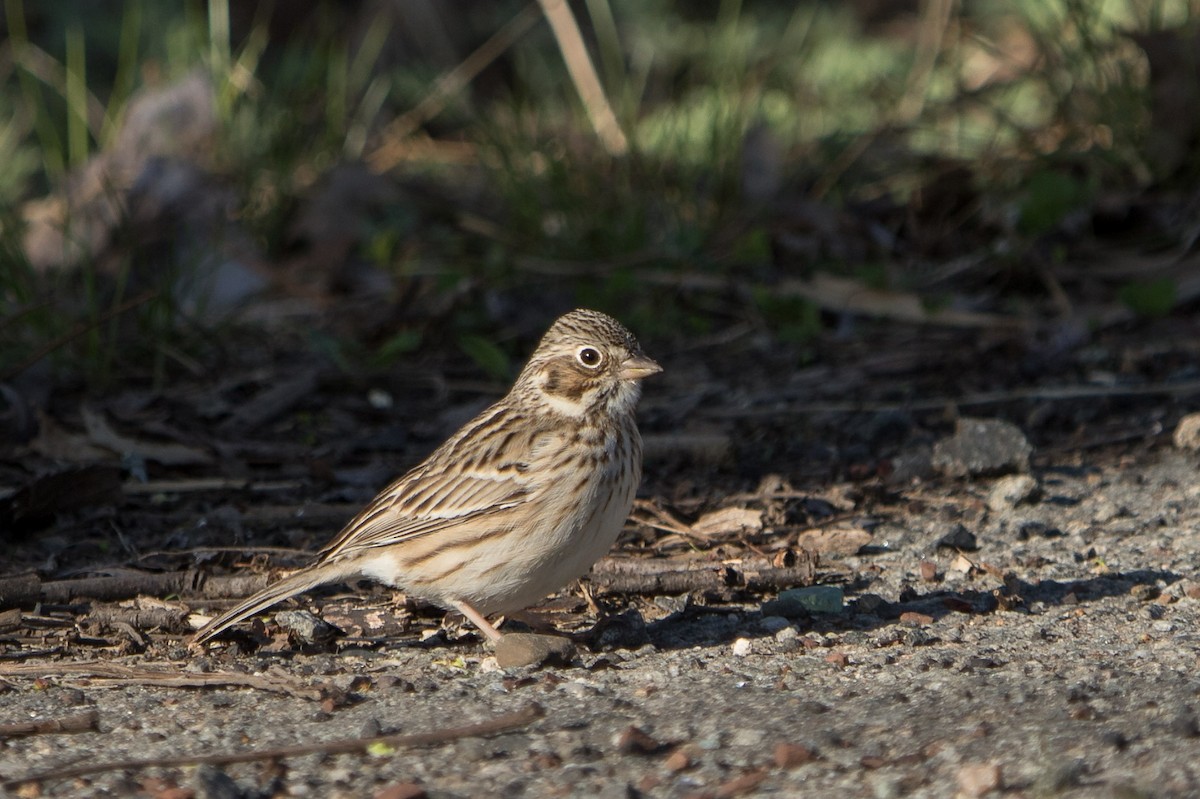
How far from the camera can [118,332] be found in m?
7.12

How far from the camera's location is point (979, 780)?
3312 millimetres

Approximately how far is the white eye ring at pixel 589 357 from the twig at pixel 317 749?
1.48 m

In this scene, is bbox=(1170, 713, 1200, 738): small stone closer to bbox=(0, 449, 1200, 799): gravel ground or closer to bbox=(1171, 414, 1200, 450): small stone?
bbox=(0, 449, 1200, 799): gravel ground

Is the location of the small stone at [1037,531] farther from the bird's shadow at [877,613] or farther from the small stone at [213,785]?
the small stone at [213,785]

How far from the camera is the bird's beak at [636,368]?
16.5 ft

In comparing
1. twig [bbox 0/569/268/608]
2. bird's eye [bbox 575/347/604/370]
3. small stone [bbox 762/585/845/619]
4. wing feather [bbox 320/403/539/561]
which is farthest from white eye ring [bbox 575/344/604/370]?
twig [bbox 0/569/268/608]

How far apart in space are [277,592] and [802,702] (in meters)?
1.60

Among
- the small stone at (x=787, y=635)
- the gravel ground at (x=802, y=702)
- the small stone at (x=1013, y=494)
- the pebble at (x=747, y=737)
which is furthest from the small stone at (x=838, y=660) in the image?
the small stone at (x=1013, y=494)

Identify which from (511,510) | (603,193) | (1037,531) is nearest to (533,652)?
(511,510)

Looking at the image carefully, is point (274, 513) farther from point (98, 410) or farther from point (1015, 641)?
point (1015, 641)

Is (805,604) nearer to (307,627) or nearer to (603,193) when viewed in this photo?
(307,627)

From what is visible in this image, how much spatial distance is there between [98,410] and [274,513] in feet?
4.26

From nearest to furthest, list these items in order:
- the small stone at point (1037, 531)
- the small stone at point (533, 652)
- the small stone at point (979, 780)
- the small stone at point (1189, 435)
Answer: the small stone at point (979, 780) < the small stone at point (533, 652) < the small stone at point (1037, 531) < the small stone at point (1189, 435)

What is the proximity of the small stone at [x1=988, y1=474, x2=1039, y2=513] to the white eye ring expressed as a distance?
160 cm
